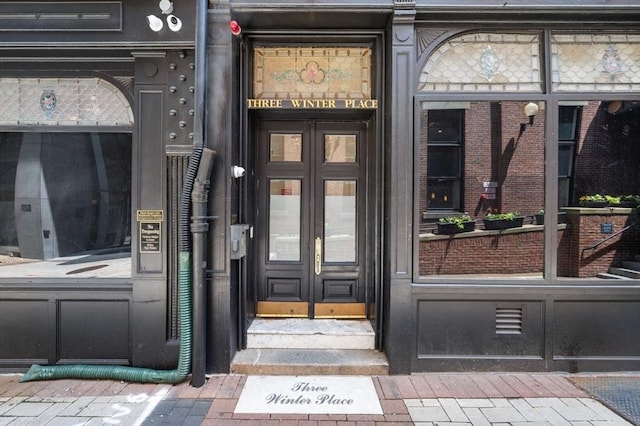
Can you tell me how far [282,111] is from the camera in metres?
4.85

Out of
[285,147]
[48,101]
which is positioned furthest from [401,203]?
[48,101]

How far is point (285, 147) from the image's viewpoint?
16.8ft

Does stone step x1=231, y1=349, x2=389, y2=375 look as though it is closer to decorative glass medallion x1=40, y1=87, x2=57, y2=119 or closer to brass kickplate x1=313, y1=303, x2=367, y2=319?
brass kickplate x1=313, y1=303, x2=367, y2=319

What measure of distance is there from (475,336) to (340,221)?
2.19 metres

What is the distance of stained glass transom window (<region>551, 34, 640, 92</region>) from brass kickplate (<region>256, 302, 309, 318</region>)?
13.9 ft

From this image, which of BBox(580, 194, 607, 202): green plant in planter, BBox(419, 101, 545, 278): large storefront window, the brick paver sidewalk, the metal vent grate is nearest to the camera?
the brick paver sidewalk

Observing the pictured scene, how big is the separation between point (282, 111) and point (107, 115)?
2130 millimetres

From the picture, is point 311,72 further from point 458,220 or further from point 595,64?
point 595,64

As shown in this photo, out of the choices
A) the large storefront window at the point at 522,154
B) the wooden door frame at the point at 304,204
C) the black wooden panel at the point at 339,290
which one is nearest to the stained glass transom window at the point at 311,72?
the wooden door frame at the point at 304,204

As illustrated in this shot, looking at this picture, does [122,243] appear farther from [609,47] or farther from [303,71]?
[609,47]

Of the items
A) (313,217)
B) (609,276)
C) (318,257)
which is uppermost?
(313,217)

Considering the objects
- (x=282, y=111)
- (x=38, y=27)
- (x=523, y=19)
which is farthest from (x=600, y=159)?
(x=38, y=27)

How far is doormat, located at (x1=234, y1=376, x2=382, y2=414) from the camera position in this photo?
3.46m

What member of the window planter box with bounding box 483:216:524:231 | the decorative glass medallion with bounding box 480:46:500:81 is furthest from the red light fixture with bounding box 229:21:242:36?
the window planter box with bounding box 483:216:524:231
